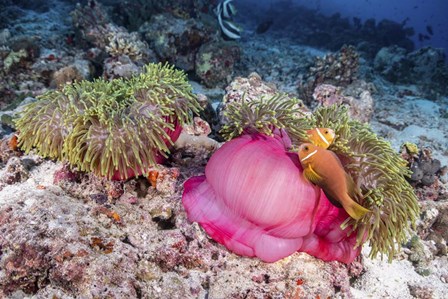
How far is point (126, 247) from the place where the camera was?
2232 millimetres

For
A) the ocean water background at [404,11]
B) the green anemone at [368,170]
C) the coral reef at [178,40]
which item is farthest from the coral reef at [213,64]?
the ocean water background at [404,11]

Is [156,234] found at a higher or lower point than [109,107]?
lower

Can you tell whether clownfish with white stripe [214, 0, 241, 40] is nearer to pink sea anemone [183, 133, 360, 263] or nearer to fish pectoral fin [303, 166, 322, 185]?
pink sea anemone [183, 133, 360, 263]

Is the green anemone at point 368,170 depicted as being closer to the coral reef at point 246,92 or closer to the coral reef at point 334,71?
the coral reef at point 246,92

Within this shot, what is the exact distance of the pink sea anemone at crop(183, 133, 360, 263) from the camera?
2.23m

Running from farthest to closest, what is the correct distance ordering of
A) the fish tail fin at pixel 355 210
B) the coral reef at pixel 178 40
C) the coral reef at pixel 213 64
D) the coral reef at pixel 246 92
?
1. the coral reef at pixel 178 40
2. the coral reef at pixel 213 64
3. the coral reef at pixel 246 92
4. the fish tail fin at pixel 355 210

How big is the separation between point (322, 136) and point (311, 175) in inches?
13.8

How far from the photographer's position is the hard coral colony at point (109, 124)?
2466mm

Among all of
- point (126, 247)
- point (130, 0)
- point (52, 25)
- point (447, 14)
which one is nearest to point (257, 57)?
point (130, 0)

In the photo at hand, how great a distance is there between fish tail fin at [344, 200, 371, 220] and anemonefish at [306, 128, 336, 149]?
0.46 meters

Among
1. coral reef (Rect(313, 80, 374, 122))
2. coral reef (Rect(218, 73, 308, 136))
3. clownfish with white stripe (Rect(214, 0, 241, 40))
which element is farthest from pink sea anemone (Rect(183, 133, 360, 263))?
clownfish with white stripe (Rect(214, 0, 241, 40))

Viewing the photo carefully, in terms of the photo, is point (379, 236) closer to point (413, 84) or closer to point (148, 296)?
point (148, 296)

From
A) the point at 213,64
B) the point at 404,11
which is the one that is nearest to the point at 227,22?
the point at 213,64

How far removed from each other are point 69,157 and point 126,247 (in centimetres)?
84
